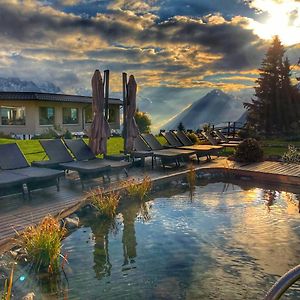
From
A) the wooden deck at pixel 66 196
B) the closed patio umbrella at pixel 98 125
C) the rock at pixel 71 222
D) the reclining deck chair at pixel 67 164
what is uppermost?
the closed patio umbrella at pixel 98 125

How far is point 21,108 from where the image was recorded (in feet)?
82.9

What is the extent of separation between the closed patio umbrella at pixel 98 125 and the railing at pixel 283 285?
A: 28.6ft

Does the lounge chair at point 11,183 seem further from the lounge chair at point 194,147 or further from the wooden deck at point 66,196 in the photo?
the lounge chair at point 194,147

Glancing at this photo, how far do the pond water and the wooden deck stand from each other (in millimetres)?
686

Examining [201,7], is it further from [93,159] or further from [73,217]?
[73,217]

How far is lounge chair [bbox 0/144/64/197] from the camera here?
722cm

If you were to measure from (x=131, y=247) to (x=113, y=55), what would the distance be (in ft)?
57.1

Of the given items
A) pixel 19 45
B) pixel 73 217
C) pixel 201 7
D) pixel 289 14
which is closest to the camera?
pixel 73 217

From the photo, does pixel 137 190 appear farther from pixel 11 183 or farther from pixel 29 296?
pixel 29 296

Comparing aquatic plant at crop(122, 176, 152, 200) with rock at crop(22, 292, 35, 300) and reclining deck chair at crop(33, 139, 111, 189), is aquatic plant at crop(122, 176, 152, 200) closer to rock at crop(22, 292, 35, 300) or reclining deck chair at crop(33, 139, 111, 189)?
reclining deck chair at crop(33, 139, 111, 189)

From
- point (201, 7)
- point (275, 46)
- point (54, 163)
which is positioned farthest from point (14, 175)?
point (275, 46)

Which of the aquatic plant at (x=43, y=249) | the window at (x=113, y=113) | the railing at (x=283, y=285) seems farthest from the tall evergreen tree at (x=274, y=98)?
the railing at (x=283, y=285)

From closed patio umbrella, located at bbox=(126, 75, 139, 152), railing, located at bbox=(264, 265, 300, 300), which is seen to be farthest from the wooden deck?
railing, located at bbox=(264, 265, 300, 300)

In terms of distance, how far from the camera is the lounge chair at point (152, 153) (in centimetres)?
1117
